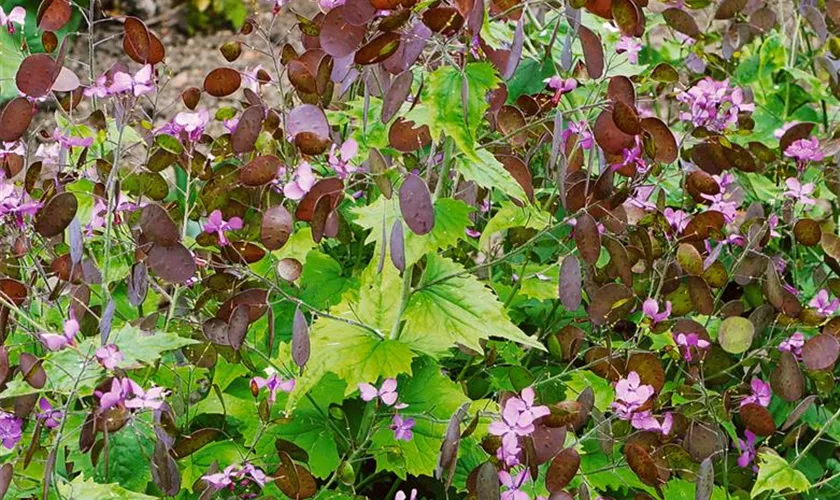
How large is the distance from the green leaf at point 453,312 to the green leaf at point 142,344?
1.22 feet

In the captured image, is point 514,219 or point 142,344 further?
point 514,219

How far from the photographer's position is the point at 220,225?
69.3 inches

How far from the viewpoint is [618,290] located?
70.1 inches

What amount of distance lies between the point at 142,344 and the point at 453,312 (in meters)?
0.47

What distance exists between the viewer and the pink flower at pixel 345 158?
1.62m

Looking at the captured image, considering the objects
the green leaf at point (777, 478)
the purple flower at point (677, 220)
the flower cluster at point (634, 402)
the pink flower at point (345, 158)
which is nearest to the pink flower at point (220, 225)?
the pink flower at point (345, 158)

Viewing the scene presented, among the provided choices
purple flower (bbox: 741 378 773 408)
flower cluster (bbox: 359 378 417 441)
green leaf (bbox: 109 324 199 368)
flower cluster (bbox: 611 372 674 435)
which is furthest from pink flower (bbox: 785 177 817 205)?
green leaf (bbox: 109 324 199 368)

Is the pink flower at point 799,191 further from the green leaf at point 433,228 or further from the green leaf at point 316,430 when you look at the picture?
the green leaf at point 316,430

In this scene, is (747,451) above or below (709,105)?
below

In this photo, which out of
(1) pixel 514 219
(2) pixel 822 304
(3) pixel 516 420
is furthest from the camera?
(2) pixel 822 304

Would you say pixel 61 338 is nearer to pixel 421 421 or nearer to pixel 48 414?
pixel 48 414

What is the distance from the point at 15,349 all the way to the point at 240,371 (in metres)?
0.40

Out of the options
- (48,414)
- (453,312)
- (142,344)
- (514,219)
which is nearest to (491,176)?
(453,312)

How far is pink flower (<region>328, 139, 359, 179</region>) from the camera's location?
63.9 inches
